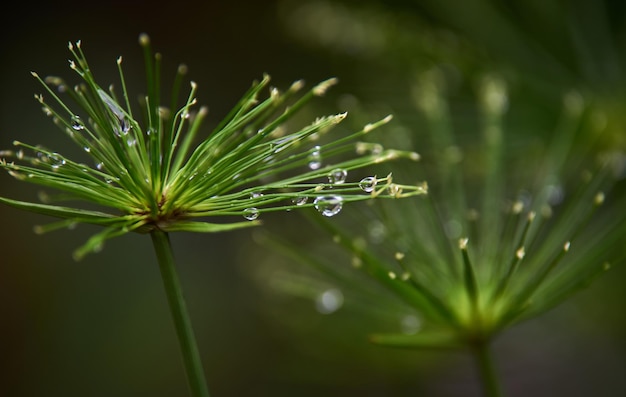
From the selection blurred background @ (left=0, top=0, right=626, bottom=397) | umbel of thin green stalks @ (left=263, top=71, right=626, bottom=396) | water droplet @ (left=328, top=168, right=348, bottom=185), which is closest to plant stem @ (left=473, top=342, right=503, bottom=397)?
umbel of thin green stalks @ (left=263, top=71, right=626, bottom=396)

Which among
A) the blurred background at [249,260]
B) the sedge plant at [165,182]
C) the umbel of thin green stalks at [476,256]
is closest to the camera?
the sedge plant at [165,182]

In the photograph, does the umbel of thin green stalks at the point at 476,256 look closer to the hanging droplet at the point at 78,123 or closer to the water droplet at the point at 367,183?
the water droplet at the point at 367,183

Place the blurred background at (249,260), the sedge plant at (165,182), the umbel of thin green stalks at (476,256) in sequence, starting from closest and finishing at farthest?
1. the sedge plant at (165,182)
2. the umbel of thin green stalks at (476,256)
3. the blurred background at (249,260)

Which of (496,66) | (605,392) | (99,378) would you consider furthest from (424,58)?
(605,392)

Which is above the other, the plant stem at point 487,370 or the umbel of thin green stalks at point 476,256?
the umbel of thin green stalks at point 476,256

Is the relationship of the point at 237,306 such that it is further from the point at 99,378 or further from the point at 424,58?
the point at 424,58

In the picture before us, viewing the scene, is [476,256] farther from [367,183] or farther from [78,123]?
[78,123]

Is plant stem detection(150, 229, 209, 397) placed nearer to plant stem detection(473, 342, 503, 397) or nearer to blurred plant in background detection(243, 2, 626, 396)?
blurred plant in background detection(243, 2, 626, 396)

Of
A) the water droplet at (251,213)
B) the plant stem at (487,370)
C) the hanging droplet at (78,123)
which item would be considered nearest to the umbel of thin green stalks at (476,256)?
the plant stem at (487,370)
